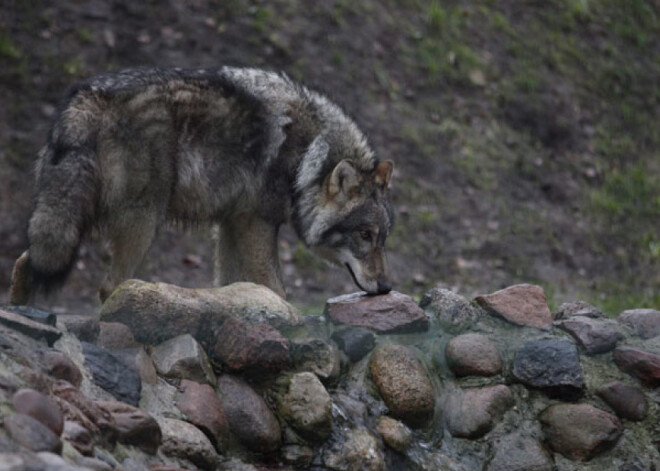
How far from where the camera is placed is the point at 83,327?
4238 mm

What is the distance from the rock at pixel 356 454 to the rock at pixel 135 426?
97 centimetres

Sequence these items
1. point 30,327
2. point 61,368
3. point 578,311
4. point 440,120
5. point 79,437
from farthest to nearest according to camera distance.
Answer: point 440,120 < point 578,311 < point 30,327 < point 61,368 < point 79,437

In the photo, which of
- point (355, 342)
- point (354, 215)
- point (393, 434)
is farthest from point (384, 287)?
point (393, 434)

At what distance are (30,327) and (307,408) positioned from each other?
4.32 feet

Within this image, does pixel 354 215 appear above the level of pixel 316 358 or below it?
below

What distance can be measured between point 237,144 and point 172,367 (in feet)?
7.42

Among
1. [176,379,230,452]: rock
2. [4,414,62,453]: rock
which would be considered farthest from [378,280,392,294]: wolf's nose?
[4,414,62,453]: rock

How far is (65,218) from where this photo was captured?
523 centimetres

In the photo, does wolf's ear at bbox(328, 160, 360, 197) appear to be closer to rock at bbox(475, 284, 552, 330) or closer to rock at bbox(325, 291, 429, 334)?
rock at bbox(325, 291, 429, 334)

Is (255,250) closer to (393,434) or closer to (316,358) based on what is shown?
(316,358)

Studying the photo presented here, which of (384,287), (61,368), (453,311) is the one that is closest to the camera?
(61,368)

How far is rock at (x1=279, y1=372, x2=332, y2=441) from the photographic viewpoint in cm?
434

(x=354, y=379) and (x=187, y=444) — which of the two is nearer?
(x=187, y=444)

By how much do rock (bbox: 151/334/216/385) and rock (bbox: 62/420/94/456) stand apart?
0.89 m
